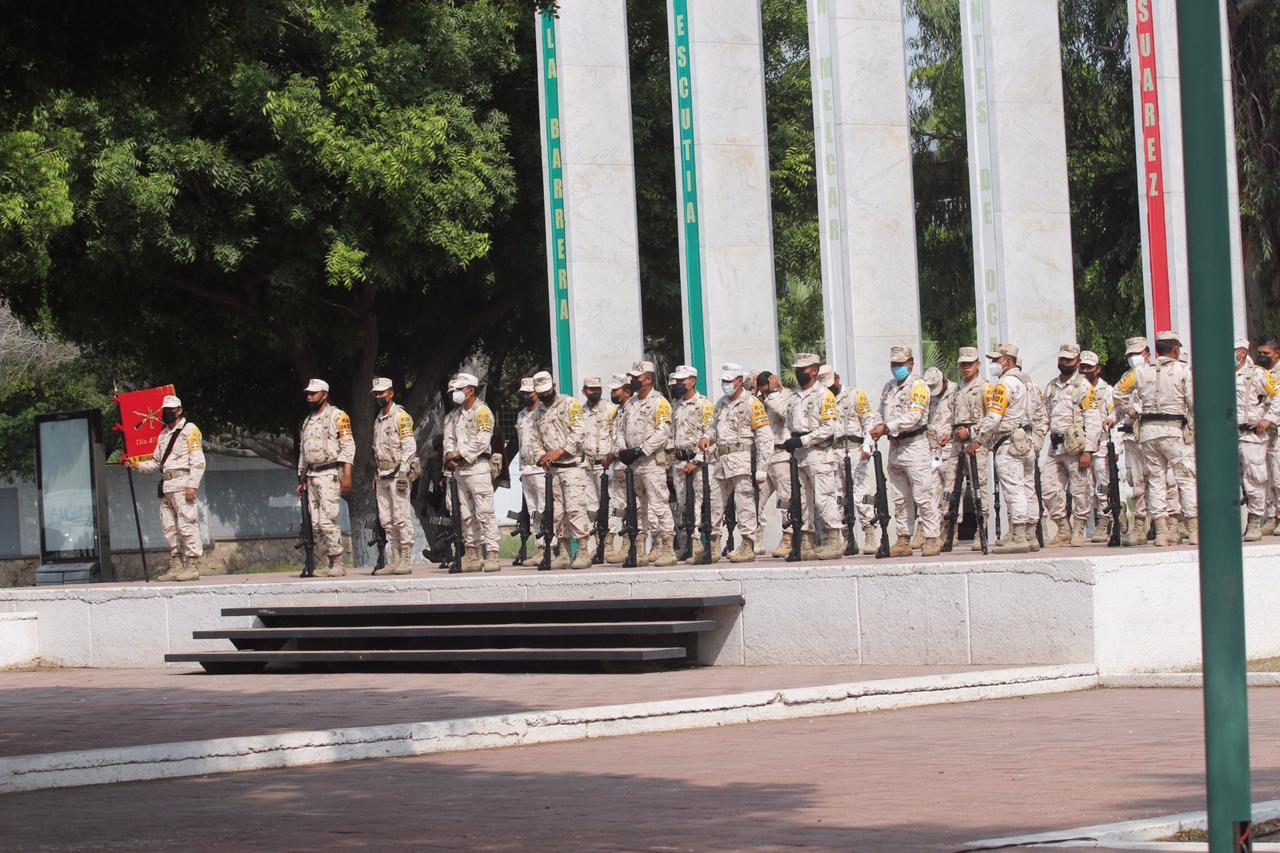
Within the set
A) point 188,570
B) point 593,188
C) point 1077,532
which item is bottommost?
point 188,570

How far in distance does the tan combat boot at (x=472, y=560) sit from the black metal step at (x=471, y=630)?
218cm

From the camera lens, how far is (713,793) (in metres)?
8.38

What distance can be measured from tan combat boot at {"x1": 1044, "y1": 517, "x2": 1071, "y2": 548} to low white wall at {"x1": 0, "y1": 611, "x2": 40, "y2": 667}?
987 cm

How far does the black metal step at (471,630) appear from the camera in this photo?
14391 mm

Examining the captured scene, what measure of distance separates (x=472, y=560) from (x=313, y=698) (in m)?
5.54

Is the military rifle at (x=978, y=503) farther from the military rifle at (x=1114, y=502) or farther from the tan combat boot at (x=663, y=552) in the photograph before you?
the tan combat boot at (x=663, y=552)

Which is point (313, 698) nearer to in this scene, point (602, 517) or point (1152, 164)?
→ point (602, 517)

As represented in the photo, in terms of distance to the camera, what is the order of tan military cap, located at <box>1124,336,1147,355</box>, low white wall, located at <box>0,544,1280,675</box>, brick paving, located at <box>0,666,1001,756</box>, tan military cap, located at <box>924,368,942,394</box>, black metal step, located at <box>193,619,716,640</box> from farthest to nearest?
tan military cap, located at <box>924,368,942,394</box>
tan military cap, located at <box>1124,336,1147,355</box>
black metal step, located at <box>193,619,716,640</box>
low white wall, located at <box>0,544,1280,675</box>
brick paving, located at <box>0,666,1001,756</box>

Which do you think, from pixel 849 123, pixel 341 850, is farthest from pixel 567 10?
pixel 341 850

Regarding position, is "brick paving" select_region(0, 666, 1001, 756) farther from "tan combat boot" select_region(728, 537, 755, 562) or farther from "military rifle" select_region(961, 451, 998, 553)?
"tan combat boot" select_region(728, 537, 755, 562)

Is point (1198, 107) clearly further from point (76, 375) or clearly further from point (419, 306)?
point (76, 375)

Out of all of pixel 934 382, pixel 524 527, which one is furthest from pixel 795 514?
pixel 524 527

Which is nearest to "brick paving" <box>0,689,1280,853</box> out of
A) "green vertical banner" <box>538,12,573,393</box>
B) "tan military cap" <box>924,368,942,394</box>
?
"tan military cap" <box>924,368,942,394</box>

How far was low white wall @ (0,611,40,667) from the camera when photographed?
61.4 feet
